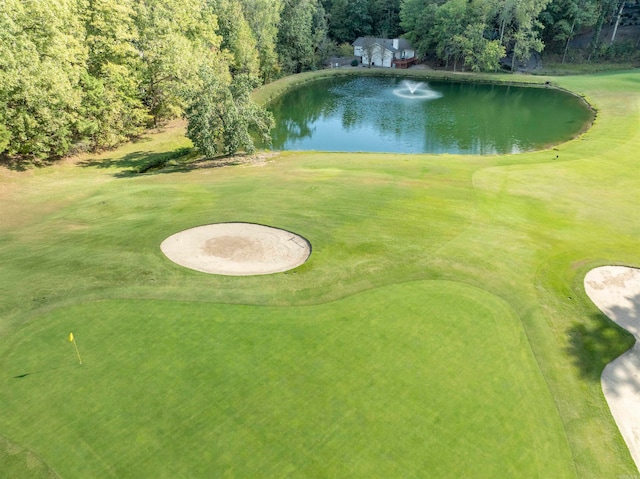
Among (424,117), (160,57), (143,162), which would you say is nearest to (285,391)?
(143,162)

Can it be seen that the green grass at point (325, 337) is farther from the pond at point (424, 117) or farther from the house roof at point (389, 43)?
the house roof at point (389, 43)

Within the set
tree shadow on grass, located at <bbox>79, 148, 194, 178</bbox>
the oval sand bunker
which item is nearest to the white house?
tree shadow on grass, located at <bbox>79, 148, 194, 178</bbox>

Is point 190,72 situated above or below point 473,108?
above

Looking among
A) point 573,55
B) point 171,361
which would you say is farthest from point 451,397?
point 573,55

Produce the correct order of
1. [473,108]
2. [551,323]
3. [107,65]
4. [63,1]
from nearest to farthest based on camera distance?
1. [551,323]
2. [63,1]
3. [107,65]
4. [473,108]

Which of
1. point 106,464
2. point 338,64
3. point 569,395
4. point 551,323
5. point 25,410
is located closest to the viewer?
point 106,464

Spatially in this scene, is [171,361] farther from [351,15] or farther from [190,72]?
[351,15]
